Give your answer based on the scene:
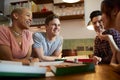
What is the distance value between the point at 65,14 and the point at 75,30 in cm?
39

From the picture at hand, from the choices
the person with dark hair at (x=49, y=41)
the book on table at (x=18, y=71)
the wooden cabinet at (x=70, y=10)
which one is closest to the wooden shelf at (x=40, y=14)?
the wooden cabinet at (x=70, y=10)

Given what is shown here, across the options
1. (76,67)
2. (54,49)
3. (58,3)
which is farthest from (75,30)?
(76,67)

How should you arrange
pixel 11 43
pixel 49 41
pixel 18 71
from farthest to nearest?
pixel 49 41 → pixel 11 43 → pixel 18 71

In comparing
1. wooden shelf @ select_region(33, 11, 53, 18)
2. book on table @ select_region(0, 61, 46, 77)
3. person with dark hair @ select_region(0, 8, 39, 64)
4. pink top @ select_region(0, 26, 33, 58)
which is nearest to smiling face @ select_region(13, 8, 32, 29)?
person with dark hair @ select_region(0, 8, 39, 64)

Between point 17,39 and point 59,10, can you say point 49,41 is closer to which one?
point 17,39

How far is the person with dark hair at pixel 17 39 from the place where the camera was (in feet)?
5.55

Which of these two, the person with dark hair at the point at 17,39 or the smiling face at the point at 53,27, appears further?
the smiling face at the point at 53,27

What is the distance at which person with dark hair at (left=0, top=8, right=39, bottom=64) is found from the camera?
1.69 m

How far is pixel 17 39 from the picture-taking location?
1.87 meters

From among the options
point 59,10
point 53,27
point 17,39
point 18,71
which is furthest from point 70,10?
point 18,71

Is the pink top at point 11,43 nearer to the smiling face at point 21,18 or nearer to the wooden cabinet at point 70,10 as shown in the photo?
the smiling face at point 21,18

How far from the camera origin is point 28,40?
6.54 ft

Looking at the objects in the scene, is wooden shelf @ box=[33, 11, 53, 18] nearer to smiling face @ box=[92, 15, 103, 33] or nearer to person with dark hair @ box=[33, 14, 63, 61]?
person with dark hair @ box=[33, 14, 63, 61]

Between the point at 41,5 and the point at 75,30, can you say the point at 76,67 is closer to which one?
the point at 75,30
